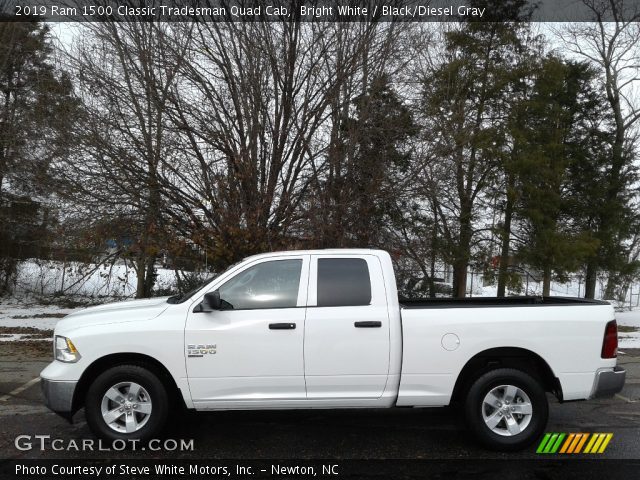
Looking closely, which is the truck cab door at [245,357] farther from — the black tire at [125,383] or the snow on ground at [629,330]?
the snow on ground at [629,330]

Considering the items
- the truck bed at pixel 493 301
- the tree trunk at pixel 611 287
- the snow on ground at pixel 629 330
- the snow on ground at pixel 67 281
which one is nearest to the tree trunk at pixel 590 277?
the tree trunk at pixel 611 287

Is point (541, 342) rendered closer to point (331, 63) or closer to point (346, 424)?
point (346, 424)

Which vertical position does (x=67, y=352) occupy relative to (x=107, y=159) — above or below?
below

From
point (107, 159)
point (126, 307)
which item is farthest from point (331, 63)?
point (126, 307)

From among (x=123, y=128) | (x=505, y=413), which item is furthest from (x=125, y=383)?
(x=123, y=128)

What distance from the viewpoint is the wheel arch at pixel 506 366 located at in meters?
5.13

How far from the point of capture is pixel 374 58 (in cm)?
1231

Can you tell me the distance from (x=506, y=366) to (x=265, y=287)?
2330 mm

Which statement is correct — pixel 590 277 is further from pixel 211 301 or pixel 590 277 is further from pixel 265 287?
pixel 211 301

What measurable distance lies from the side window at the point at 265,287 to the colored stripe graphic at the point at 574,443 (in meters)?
2.66

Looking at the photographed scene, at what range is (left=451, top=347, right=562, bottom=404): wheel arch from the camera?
513cm

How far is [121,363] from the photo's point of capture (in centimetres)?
512

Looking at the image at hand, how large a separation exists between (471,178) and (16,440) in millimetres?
15032

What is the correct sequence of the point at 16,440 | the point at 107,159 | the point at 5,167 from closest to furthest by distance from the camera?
the point at 16,440, the point at 107,159, the point at 5,167
